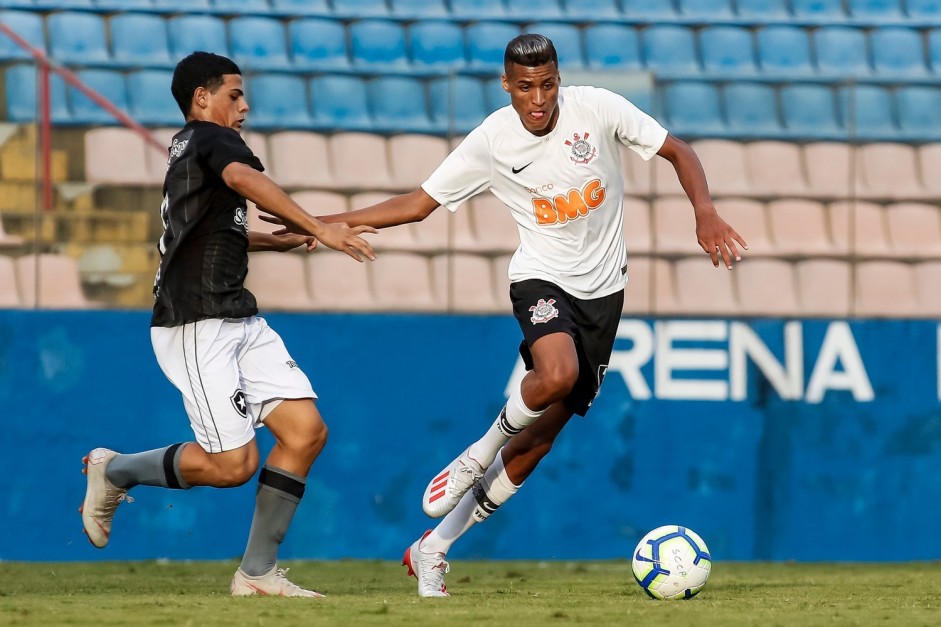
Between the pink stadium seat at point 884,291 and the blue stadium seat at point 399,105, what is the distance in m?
2.52

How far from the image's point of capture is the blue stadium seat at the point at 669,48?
10336 mm

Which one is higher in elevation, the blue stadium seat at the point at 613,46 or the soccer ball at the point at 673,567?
the blue stadium seat at the point at 613,46

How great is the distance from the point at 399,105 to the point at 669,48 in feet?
9.99

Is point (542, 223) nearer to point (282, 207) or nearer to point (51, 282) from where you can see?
point (282, 207)

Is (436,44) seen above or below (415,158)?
above

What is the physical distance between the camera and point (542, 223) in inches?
212

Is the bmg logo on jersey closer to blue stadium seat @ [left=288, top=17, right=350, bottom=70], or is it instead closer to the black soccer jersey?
the black soccer jersey

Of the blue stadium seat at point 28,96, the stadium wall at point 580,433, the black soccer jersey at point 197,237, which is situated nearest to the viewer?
the black soccer jersey at point 197,237

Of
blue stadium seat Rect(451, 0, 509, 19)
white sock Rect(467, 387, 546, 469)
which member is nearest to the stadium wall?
white sock Rect(467, 387, 546, 469)

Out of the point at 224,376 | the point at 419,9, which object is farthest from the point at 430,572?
the point at 419,9

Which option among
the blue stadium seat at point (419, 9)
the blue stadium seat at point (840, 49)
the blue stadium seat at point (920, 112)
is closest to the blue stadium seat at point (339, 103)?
the blue stadium seat at point (419, 9)

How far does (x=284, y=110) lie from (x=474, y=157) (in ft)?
8.77

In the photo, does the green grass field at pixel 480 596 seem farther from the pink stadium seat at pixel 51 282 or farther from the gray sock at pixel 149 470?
the pink stadium seat at pixel 51 282

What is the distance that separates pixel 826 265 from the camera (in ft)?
25.7
